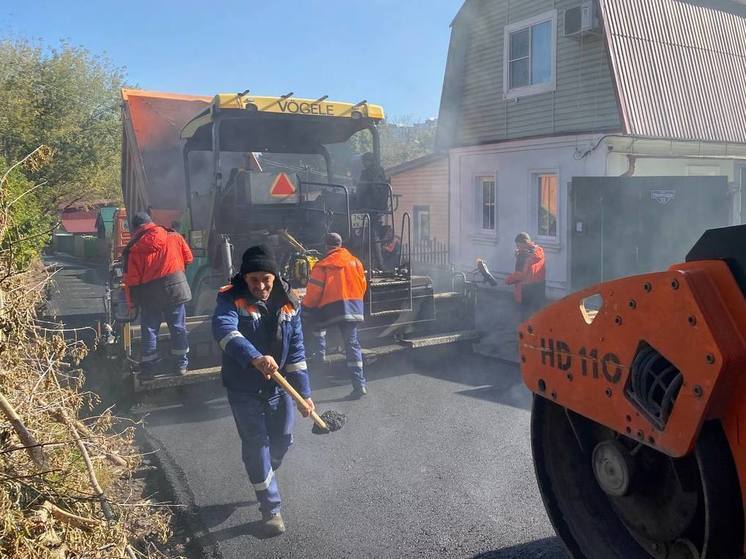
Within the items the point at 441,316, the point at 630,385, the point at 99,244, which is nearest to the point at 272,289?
the point at 630,385

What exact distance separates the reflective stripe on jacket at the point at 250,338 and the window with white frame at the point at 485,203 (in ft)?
33.8

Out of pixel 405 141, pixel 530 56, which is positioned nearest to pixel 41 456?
pixel 530 56

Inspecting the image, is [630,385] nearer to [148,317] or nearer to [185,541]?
[185,541]

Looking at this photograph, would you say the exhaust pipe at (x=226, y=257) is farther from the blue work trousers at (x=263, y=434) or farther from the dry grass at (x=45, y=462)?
the dry grass at (x=45, y=462)

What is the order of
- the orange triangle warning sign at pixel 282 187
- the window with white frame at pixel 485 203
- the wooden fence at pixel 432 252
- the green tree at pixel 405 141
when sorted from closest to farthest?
the orange triangle warning sign at pixel 282 187 → the window with white frame at pixel 485 203 → the wooden fence at pixel 432 252 → the green tree at pixel 405 141

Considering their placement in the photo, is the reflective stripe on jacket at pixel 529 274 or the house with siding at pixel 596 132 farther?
the house with siding at pixel 596 132

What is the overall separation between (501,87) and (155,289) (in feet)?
31.9

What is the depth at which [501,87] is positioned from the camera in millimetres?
13883

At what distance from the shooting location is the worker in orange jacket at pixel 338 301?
6.34m

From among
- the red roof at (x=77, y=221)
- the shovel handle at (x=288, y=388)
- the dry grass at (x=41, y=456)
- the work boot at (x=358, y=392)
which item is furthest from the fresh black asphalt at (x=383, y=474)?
the red roof at (x=77, y=221)

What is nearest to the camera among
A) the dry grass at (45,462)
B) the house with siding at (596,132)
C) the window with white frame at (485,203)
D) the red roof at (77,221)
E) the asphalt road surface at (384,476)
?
the dry grass at (45,462)

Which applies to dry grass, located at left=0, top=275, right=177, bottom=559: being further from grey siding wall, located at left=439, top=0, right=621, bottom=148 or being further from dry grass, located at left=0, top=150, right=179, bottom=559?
grey siding wall, located at left=439, top=0, right=621, bottom=148

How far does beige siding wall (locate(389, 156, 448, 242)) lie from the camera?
16.2 meters

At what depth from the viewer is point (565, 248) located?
39.2 feet
